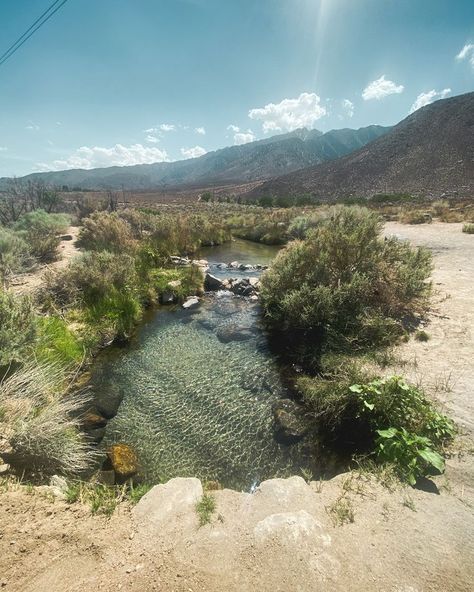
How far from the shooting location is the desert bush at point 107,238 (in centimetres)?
1402

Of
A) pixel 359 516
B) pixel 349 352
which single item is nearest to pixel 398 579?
pixel 359 516

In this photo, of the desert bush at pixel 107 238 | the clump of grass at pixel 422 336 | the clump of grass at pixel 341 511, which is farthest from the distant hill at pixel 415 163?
the clump of grass at pixel 341 511

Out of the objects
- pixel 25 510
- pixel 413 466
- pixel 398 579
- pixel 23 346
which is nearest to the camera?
pixel 398 579

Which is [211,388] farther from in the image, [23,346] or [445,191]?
[445,191]

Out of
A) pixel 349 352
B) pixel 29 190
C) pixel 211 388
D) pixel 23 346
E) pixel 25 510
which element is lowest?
pixel 211 388

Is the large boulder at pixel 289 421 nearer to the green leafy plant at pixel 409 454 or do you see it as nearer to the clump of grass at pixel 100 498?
the green leafy plant at pixel 409 454

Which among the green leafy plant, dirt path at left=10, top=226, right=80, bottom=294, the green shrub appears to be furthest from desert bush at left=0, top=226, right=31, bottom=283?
the green leafy plant

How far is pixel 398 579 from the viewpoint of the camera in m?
2.45

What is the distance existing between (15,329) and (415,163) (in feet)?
249

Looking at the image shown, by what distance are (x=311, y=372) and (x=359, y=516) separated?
13.1 feet

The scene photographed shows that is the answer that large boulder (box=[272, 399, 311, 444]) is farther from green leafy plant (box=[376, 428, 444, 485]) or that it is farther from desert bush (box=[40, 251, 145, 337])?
desert bush (box=[40, 251, 145, 337])

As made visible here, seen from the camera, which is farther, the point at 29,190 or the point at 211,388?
the point at 29,190

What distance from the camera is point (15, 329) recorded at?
5.45 m

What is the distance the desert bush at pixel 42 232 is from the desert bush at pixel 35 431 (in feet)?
34.8
